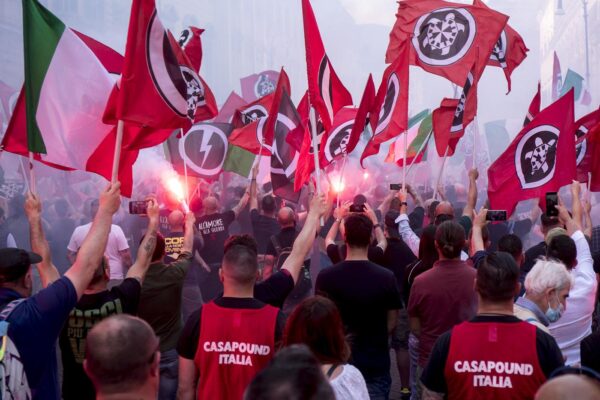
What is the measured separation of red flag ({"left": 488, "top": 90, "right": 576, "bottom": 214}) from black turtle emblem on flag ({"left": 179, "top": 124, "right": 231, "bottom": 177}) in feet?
13.4

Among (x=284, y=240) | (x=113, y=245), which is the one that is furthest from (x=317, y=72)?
(x=113, y=245)

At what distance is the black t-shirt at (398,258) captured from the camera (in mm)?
6158

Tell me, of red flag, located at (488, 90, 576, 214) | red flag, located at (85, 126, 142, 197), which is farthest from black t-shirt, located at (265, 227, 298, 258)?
red flag, located at (85, 126, 142, 197)

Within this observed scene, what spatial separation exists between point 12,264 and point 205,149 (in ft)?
20.8

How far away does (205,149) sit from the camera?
9.46 metres

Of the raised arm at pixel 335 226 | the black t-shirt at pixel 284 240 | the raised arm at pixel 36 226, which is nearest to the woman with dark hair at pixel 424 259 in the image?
the raised arm at pixel 335 226

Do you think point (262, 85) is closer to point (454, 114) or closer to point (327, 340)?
point (454, 114)

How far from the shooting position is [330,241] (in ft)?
18.2

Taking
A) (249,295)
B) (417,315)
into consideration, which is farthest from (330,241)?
(249,295)

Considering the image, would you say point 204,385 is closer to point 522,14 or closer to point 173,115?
point 173,115

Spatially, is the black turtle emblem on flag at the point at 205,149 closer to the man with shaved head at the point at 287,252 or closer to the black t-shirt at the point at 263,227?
the black t-shirt at the point at 263,227

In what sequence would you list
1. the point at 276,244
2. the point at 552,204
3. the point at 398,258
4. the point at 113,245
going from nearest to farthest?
the point at 552,204 → the point at 398,258 → the point at 113,245 → the point at 276,244

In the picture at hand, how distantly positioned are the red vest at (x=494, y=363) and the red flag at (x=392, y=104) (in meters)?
4.18

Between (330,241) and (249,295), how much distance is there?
86.0 inches
